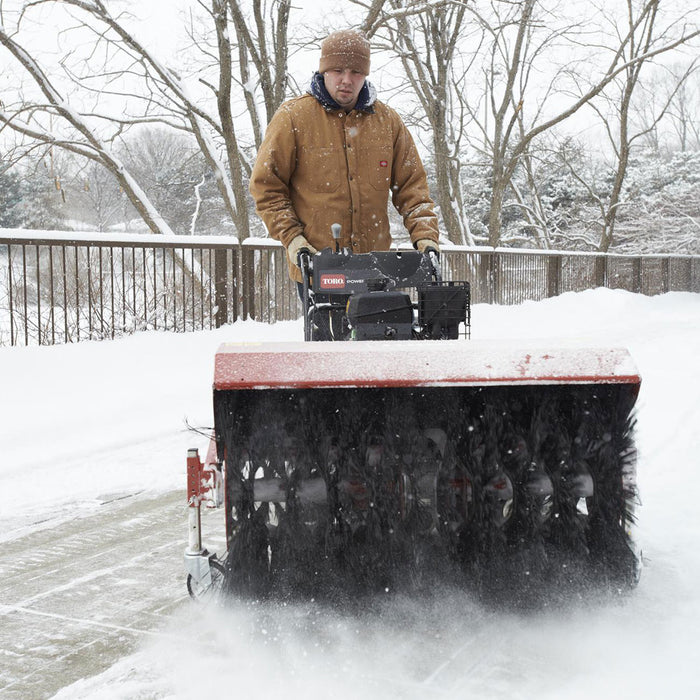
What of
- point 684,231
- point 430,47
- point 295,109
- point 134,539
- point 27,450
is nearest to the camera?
point 134,539

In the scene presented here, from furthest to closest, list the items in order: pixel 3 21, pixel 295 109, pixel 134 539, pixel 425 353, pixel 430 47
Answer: pixel 430 47, pixel 3 21, pixel 295 109, pixel 134 539, pixel 425 353

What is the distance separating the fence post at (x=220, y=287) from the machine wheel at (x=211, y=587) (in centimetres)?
818

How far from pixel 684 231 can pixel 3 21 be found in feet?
111

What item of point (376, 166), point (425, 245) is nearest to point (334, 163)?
point (376, 166)

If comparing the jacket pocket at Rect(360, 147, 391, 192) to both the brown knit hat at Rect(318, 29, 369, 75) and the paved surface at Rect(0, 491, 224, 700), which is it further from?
the paved surface at Rect(0, 491, 224, 700)

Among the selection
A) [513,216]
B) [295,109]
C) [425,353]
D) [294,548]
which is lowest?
[294,548]

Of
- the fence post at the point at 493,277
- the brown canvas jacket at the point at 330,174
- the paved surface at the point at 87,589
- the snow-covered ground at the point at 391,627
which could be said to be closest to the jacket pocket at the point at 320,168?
the brown canvas jacket at the point at 330,174

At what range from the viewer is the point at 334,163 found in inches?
159

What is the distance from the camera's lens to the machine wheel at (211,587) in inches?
104

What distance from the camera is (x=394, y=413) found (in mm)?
2617

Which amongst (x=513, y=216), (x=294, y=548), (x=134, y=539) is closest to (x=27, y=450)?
(x=134, y=539)

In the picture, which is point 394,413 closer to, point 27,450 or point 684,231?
point 27,450

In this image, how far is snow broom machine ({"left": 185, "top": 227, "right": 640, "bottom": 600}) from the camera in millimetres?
2521

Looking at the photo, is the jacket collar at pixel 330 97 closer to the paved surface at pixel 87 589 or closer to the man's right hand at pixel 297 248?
the man's right hand at pixel 297 248
